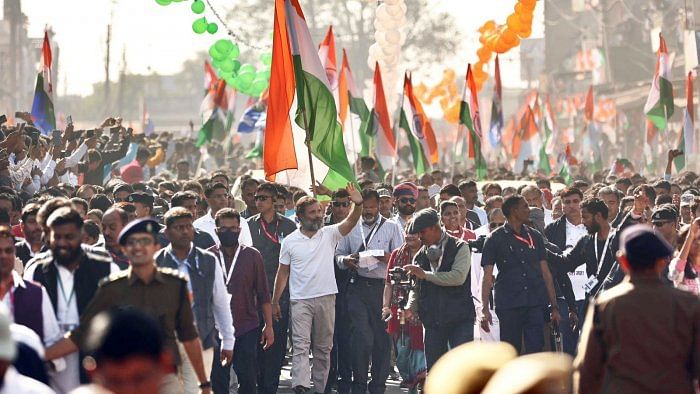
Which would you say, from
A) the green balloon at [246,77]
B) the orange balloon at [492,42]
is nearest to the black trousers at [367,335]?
the orange balloon at [492,42]

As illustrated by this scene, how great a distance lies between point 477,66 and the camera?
113 ft

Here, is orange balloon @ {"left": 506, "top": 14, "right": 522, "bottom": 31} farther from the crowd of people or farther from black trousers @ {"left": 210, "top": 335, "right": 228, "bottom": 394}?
black trousers @ {"left": 210, "top": 335, "right": 228, "bottom": 394}

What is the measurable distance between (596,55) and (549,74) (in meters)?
7.91

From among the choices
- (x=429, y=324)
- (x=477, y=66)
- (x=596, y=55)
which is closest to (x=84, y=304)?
(x=429, y=324)

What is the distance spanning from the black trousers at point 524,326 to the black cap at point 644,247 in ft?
17.1

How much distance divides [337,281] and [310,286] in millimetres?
748

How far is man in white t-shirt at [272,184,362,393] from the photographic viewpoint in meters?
12.6

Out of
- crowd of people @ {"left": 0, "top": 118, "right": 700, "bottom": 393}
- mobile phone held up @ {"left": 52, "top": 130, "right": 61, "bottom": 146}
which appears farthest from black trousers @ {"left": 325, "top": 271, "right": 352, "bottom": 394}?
mobile phone held up @ {"left": 52, "top": 130, "right": 61, "bottom": 146}

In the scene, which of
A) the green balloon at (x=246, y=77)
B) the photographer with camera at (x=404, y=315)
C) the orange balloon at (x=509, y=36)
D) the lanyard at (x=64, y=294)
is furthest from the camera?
the green balloon at (x=246, y=77)

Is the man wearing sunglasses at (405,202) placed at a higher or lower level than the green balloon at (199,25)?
lower

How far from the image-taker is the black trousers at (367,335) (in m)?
12.9

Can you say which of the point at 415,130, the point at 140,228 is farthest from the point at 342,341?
the point at 415,130

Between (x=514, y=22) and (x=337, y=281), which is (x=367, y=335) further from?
(x=514, y=22)

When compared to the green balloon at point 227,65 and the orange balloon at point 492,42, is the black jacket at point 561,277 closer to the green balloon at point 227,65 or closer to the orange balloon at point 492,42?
the orange balloon at point 492,42
